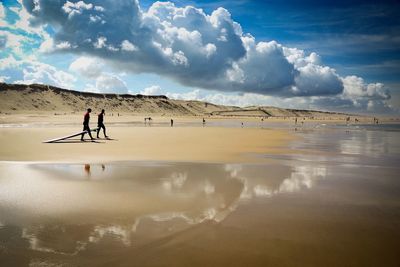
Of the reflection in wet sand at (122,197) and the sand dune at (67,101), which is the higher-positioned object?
the sand dune at (67,101)

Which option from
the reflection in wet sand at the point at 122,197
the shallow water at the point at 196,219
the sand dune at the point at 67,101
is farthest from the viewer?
the sand dune at the point at 67,101

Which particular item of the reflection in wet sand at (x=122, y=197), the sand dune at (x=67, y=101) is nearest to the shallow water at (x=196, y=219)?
the reflection in wet sand at (x=122, y=197)

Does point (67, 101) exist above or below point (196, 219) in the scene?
above

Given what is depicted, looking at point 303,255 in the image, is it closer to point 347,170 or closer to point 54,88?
point 347,170

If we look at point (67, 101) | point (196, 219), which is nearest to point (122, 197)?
point (196, 219)

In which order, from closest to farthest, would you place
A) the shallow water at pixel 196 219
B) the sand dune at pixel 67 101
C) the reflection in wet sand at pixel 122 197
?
the shallow water at pixel 196 219
the reflection in wet sand at pixel 122 197
the sand dune at pixel 67 101

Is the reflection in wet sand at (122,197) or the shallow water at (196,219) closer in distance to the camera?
the shallow water at (196,219)

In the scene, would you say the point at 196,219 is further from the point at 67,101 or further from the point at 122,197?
the point at 67,101

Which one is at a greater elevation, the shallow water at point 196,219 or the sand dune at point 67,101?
the sand dune at point 67,101

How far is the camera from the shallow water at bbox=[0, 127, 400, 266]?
13.9 ft

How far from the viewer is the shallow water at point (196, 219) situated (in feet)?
13.9

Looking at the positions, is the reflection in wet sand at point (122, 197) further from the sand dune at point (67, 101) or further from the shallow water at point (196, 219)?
the sand dune at point (67, 101)

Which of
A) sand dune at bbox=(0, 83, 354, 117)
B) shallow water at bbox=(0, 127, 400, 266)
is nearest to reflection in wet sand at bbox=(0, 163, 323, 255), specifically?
shallow water at bbox=(0, 127, 400, 266)

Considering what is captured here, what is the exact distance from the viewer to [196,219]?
18.4 feet
